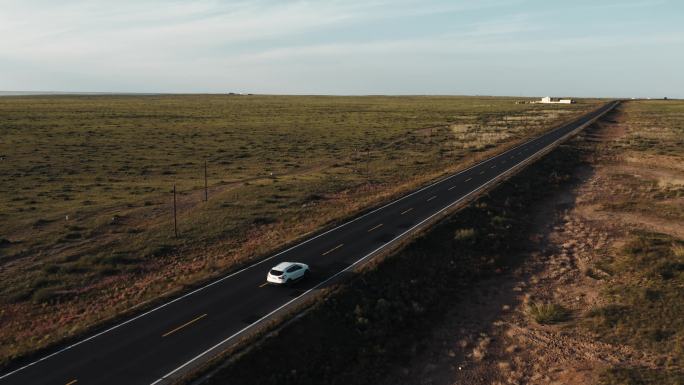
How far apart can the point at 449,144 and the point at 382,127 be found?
37.6 metres

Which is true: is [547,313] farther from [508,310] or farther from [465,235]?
[465,235]

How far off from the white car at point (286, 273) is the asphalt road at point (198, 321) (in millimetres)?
588

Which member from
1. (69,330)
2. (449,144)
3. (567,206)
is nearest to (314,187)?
(567,206)

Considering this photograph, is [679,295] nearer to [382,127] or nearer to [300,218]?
[300,218]

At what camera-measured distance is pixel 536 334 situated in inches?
1056

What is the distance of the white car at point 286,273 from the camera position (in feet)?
100

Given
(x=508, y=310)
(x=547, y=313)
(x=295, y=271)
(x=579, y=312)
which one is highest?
(x=295, y=271)

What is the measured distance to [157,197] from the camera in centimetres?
5916

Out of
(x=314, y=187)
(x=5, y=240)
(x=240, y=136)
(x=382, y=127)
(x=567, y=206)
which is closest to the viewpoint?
(x=5, y=240)

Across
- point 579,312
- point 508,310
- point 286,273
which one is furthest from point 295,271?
point 579,312

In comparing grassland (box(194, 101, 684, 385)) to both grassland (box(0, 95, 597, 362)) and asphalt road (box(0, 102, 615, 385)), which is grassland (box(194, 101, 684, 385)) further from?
grassland (box(0, 95, 597, 362))

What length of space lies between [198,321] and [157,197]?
3677cm

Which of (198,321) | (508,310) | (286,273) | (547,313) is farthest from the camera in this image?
(286,273)

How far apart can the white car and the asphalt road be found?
1.93 feet
